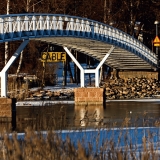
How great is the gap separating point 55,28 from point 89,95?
7.51m

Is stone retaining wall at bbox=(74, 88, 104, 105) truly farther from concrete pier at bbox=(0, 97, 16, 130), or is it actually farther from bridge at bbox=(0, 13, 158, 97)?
concrete pier at bbox=(0, 97, 16, 130)

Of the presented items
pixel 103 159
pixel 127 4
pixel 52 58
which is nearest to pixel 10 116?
pixel 103 159

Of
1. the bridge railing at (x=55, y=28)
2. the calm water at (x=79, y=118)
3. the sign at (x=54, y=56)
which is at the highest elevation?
the bridge railing at (x=55, y=28)

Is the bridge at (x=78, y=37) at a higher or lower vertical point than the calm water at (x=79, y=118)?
higher

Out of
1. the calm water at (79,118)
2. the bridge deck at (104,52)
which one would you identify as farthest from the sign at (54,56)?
the calm water at (79,118)

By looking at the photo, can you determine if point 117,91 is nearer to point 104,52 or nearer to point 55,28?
point 104,52

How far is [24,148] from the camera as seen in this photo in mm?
9516

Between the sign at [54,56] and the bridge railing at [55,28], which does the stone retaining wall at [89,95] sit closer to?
the bridge railing at [55,28]

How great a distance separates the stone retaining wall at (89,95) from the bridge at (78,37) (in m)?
0.81

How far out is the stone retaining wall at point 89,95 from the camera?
137 feet

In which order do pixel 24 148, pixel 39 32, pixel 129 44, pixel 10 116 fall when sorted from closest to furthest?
pixel 24 148 → pixel 10 116 → pixel 39 32 → pixel 129 44

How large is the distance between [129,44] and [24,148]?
36.2 metres

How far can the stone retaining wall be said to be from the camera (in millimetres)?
41719

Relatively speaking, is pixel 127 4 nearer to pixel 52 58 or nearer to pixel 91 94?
pixel 52 58
